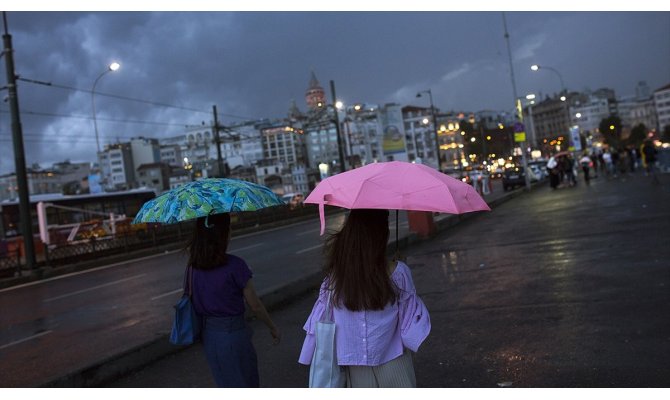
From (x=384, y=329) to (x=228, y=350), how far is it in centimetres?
118

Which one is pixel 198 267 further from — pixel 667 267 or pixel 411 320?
pixel 667 267

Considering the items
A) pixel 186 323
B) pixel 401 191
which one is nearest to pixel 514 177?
pixel 186 323

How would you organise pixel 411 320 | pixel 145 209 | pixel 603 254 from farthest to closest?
pixel 603 254
pixel 145 209
pixel 411 320

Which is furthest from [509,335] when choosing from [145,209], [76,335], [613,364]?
[76,335]

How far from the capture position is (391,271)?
302cm

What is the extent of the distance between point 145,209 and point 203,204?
57 cm

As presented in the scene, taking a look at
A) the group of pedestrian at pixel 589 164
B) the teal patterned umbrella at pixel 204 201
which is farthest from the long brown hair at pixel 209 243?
the group of pedestrian at pixel 589 164

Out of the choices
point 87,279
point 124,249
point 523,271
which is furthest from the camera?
point 124,249

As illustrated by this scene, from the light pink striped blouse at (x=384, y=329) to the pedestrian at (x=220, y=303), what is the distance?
94 centimetres

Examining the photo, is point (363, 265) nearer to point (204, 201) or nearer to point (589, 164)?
point (204, 201)

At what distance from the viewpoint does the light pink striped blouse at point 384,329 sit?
2936 millimetres

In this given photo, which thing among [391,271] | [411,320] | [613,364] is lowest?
[613,364]

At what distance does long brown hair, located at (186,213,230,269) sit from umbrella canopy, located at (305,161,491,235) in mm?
903

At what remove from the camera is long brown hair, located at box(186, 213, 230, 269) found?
3.69 metres
